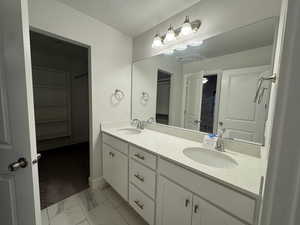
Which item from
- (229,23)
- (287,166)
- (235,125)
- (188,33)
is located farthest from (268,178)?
(188,33)

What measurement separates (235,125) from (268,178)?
1.10 meters

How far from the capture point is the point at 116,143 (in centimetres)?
163

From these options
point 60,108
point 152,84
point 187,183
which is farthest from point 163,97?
point 60,108

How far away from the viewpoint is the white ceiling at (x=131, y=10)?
1.43 metres

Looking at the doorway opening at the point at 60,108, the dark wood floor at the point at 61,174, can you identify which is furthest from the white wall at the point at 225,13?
the dark wood floor at the point at 61,174

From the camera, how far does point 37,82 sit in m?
2.98

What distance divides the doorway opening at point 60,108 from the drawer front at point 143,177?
3.51 feet

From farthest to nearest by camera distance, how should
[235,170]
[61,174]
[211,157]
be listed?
[61,174], [211,157], [235,170]

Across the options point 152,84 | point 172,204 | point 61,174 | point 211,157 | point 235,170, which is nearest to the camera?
point 235,170

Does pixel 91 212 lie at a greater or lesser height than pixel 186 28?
lesser

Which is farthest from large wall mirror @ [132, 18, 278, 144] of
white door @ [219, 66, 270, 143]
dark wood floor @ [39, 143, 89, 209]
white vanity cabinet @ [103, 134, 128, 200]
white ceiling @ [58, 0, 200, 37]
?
dark wood floor @ [39, 143, 89, 209]

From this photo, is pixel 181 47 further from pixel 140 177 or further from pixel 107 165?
pixel 107 165

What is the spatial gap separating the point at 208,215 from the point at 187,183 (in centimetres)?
21

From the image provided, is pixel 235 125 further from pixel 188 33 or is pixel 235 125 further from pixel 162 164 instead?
pixel 188 33
